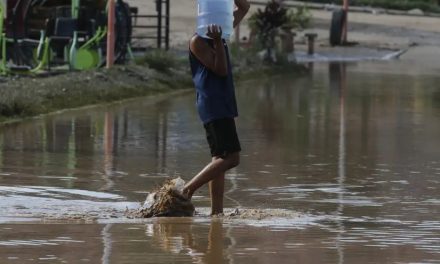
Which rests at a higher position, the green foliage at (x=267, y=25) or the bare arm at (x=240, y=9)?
the bare arm at (x=240, y=9)

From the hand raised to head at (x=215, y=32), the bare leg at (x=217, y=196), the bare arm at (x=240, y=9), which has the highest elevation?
the bare arm at (x=240, y=9)

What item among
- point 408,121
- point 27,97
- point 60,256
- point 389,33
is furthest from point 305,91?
point 389,33

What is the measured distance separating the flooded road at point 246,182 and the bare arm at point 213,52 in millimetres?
1086

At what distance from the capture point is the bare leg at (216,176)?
892cm

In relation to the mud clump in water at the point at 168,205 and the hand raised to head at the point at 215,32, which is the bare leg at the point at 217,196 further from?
the hand raised to head at the point at 215,32

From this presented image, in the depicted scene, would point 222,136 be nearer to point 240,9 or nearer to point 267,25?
point 240,9

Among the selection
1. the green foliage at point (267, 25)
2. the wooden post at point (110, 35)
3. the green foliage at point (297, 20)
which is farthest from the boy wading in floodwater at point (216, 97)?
the green foliage at point (297, 20)

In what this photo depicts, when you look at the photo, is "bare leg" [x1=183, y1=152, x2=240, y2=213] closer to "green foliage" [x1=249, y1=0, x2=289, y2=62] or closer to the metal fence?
the metal fence

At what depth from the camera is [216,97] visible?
29.0ft

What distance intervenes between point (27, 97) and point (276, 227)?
27.2 feet

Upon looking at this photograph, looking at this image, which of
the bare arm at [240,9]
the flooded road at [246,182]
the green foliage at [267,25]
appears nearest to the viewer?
the flooded road at [246,182]

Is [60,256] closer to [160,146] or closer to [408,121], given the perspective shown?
[160,146]

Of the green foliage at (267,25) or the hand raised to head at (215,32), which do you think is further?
the green foliage at (267,25)

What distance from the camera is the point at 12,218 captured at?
877 centimetres
